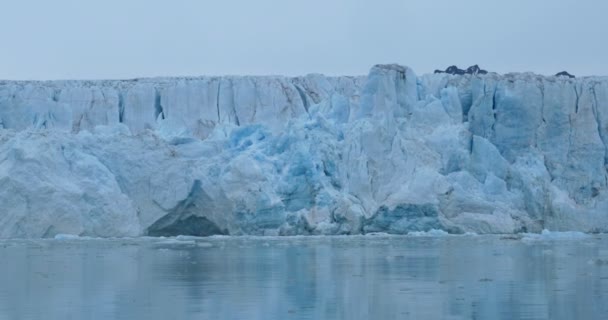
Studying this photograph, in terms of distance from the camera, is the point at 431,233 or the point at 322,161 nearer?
the point at 431,233

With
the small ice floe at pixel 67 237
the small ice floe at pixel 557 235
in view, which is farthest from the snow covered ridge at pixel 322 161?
the small ice floe at pixel 557 235

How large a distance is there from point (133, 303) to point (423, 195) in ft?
42.2

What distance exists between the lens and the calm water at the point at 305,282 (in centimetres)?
724

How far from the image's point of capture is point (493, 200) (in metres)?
20.9

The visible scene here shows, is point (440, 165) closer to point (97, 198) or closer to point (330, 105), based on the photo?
point (330, 105)

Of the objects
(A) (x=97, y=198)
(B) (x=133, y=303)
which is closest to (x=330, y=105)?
(A) (x=97, y=198)

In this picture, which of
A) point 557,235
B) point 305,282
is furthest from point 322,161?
point 305,282

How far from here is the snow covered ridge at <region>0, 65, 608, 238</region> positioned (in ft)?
64.5

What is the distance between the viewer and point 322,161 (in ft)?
69.1

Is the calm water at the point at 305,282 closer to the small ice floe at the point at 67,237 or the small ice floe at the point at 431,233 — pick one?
the small ice floe at the point at 67,237

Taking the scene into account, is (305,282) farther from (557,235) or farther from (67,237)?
(557,235)

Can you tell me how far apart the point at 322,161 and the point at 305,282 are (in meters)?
11.5

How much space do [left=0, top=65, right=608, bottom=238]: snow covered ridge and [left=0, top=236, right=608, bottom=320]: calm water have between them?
330 centimetres

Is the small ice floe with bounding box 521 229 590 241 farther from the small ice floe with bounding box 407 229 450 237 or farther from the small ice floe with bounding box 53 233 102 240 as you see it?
the small ice floe with bounding box 53 233 102 240
